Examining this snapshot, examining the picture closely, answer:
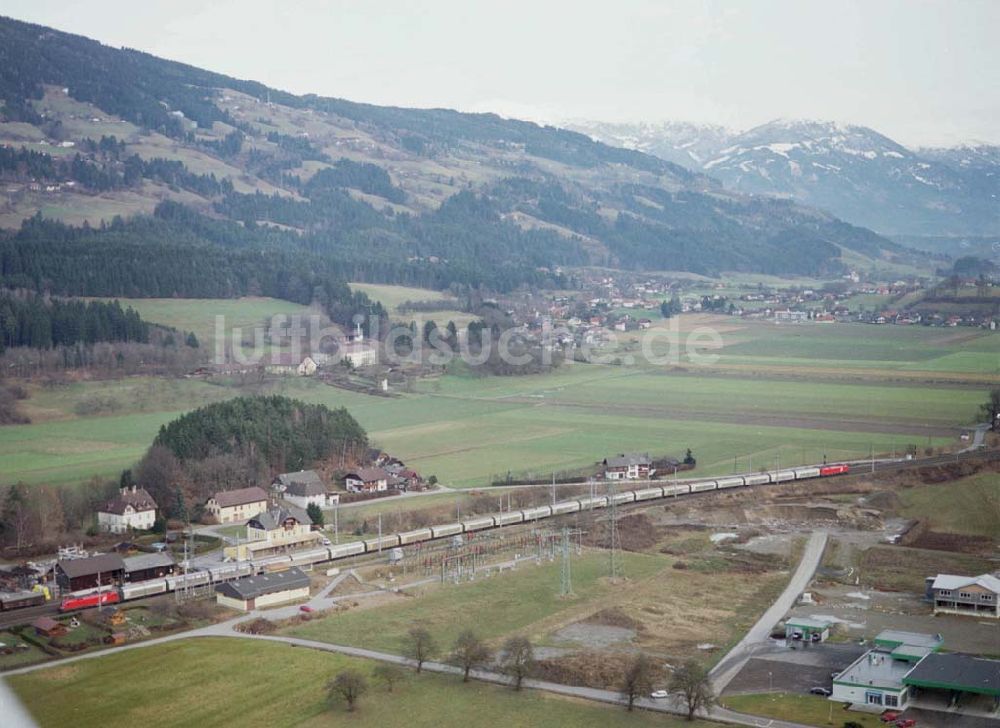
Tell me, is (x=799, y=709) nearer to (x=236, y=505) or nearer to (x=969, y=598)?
(x=969, y=598)

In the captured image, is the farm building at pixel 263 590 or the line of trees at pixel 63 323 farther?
the line of trees at pixel 63 323

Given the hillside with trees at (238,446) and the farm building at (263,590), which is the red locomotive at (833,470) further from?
the farm building at (263,590)

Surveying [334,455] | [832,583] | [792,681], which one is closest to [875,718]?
[792,681]

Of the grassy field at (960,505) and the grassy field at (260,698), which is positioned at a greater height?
the grassy field at (960,505)

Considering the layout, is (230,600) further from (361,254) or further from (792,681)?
Result: (361,254)

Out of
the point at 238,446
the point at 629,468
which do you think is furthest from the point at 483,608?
the point at 629,468

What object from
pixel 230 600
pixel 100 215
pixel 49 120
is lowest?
pixel 230 600

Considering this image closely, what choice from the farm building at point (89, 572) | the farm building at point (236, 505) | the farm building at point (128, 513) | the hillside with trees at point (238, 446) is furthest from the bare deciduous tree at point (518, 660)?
the hillside with trees at point (238, 446)
